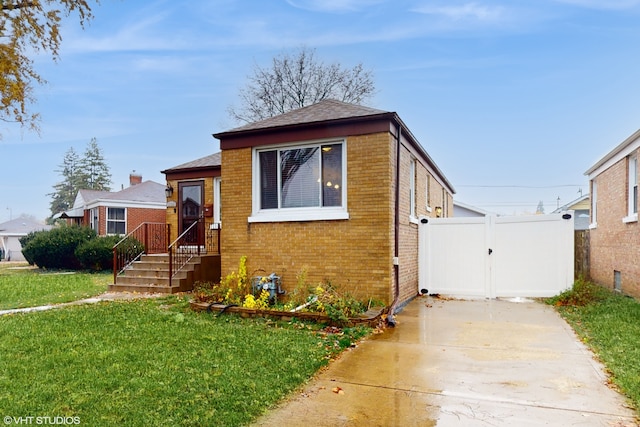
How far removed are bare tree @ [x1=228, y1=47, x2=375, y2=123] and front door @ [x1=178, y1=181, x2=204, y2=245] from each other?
14.9 meters

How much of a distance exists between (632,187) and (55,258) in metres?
20.6

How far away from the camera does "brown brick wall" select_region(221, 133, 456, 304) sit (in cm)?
757

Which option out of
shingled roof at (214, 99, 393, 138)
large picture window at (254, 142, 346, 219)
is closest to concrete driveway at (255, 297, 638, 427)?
large picture window at (254, 142, 346, 219)

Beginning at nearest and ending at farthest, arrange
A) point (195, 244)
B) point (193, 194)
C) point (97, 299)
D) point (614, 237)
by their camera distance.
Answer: point (97, 299) < point (614, 237) < point (195, 244) < point (193, 194)

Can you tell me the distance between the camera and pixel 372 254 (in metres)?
7.62

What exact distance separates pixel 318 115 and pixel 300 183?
4.68 ft

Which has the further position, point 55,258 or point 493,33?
point 55,258

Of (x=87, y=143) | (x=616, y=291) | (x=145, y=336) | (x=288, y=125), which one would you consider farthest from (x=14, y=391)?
(x=87, y=143)

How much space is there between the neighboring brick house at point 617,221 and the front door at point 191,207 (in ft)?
38.2

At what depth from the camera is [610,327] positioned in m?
6.28

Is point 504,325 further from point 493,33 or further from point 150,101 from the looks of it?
point 150,101

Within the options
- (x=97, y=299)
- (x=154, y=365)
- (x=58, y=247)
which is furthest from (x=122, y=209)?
(x=154, y=365)

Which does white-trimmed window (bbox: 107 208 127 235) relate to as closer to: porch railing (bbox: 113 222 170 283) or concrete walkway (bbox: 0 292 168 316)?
porch railing (bbox: 113 222 170 283)

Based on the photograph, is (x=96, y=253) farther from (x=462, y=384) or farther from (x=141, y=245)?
(x=462, y=384)
